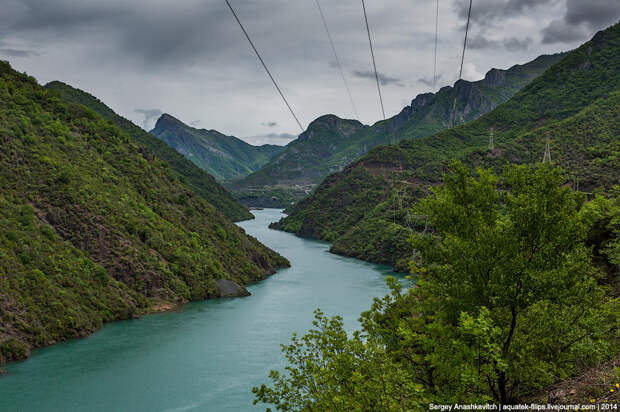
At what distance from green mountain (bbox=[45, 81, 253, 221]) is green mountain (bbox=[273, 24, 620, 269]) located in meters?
30.2

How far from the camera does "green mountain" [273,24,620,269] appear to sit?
93.1 meters

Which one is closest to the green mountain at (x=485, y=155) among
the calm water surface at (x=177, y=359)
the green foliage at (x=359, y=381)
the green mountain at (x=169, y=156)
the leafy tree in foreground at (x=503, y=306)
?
the green mountain at (x=169, y=156)

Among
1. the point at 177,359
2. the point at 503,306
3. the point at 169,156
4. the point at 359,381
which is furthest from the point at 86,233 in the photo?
the point at 169,156

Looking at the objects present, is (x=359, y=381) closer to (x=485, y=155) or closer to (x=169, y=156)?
(x=485, y=155)

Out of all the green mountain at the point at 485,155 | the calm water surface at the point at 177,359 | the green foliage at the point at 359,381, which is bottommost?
the calm water surface at the point at 177,359

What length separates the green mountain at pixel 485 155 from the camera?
306 feet

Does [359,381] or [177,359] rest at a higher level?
[359,381]

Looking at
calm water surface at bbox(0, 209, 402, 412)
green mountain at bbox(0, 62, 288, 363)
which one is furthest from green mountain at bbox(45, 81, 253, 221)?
calm water surface at bbox(0, 209, 402, 412)

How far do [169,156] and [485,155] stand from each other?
114 m

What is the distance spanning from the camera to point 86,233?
55.8m

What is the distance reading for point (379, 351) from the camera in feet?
38.4

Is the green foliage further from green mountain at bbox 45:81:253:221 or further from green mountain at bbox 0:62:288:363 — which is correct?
green mountain at bbox 45:81:253:221

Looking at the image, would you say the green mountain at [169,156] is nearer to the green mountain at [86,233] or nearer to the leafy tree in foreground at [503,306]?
the green mountain at [86,233]

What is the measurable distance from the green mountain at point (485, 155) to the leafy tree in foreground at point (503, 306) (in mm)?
63434
